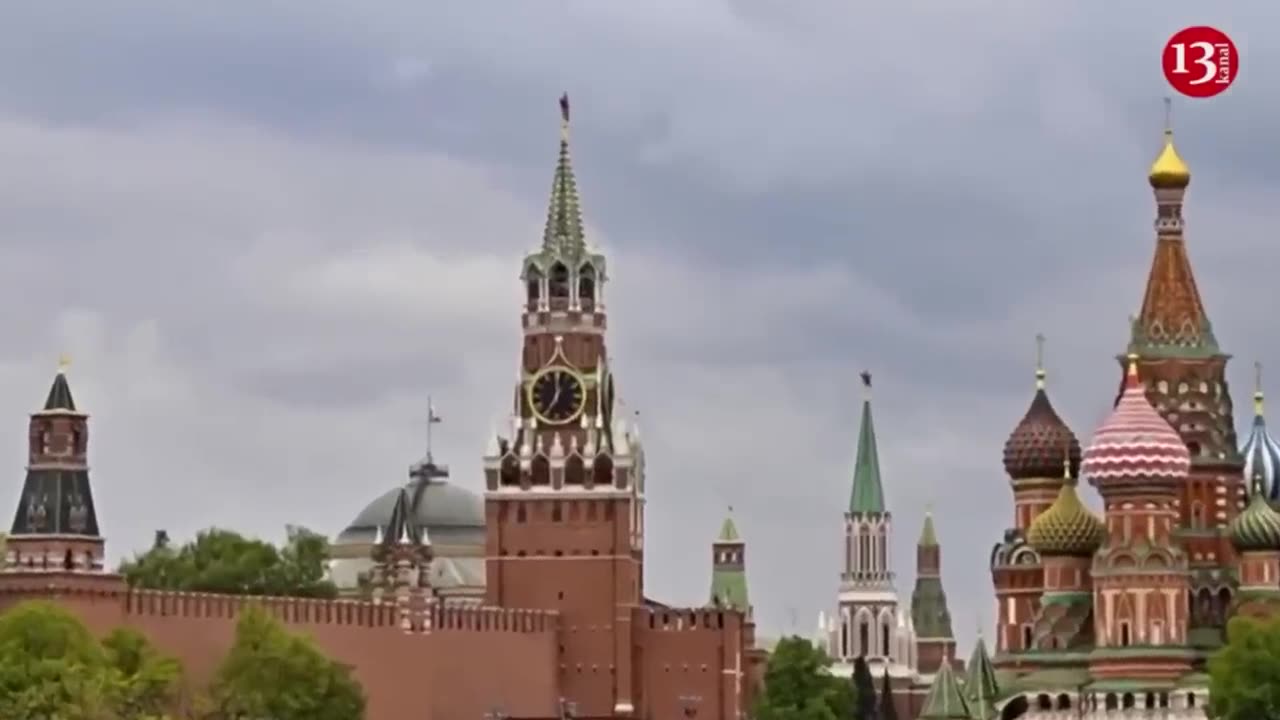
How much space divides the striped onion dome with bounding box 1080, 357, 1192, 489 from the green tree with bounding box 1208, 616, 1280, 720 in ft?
23.6

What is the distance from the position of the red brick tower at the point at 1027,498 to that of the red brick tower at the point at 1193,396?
5.47 m

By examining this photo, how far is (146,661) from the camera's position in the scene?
102 metres

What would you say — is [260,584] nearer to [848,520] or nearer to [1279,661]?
[1279,661]

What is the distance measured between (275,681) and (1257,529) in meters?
29.0

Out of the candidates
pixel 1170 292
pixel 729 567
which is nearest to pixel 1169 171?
pixel 1170 292

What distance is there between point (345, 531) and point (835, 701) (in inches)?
784

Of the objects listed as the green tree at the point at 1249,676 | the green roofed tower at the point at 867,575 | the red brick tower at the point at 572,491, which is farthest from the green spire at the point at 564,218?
the green roofed tower at the point at 867,575

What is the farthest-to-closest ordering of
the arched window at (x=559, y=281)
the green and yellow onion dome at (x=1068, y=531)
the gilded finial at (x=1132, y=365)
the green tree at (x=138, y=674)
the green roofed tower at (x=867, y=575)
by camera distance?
the green roofed tower at (x=867, y=575) < the arched window at (x=559, y=281) < the green and yellow onion dome at (x=1068, y=531) < the gilded finial at (x=1132, y=365) < the green tree at (x=138, y=674)

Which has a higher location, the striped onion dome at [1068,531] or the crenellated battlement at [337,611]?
the striped onion dome at [1068,531]

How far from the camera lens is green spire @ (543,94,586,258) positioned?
125375 mm

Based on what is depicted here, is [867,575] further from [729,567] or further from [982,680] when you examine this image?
[982,680]

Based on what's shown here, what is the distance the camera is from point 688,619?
125062mm

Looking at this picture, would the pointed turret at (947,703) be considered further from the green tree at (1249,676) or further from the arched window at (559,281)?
the arched window at (559,281)

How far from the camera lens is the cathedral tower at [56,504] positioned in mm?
104500
